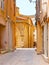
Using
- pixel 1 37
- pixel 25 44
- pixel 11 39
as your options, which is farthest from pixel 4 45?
pixel 25 44

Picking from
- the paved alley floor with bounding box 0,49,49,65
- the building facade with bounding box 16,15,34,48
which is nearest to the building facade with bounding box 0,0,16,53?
the paved alley floor with bounding box 0,49,49,65

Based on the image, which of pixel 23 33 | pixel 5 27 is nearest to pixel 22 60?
pixel 5 27

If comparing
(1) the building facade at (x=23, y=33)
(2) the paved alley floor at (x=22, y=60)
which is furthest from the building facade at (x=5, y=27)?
(1) the building facade at (x=23, y=33)

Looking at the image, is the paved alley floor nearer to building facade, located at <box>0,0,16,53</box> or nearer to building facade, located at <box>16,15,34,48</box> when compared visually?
building facade, located at <box>0,0,16,53</box>

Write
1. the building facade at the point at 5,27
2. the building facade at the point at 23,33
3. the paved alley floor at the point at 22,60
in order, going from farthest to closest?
the building facade at the point at 23,33
the building facade at the point at 5,27
the paved alley floor at the point at 22,60

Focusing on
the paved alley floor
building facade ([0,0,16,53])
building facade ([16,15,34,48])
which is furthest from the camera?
building facade ([16,15,34,48])

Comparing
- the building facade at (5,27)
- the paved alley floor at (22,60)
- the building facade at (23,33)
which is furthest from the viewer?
the building facade at (23,33)

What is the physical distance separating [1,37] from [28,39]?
580 inches

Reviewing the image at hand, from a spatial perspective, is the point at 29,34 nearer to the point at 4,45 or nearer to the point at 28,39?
the point at 28,39

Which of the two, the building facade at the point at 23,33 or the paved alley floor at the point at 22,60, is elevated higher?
the building facade at the point at 23,33

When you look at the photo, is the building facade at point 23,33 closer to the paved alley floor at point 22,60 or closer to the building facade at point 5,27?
the building facade at point 5,27

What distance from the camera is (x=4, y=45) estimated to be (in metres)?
21.1

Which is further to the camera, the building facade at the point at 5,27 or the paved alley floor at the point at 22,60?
the building facade at the point at 5,27

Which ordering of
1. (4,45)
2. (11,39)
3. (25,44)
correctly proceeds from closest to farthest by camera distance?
(4,45) → (11,39) → (25,44)
